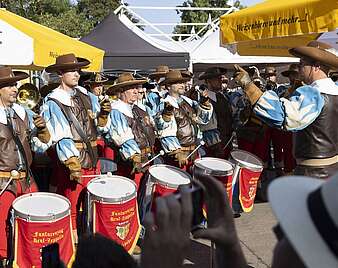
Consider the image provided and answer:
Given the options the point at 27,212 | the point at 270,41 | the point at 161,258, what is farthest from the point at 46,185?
the point at 161,258

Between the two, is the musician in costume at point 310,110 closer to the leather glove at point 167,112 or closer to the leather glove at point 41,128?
the leather glove at point 41,128

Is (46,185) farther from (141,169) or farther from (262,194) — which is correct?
(262,194)

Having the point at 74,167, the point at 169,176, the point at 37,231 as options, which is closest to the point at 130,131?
the point at 169,176

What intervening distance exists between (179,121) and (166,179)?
5.65 feet

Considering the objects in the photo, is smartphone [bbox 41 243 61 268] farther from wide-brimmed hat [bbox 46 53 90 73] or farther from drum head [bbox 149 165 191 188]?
wide-brimmed hat [bbox 46 53 90 73]

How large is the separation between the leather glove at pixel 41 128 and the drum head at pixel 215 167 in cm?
137

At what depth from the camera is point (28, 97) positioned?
7.43 metres

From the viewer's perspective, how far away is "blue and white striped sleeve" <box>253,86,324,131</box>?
3543 millimetres

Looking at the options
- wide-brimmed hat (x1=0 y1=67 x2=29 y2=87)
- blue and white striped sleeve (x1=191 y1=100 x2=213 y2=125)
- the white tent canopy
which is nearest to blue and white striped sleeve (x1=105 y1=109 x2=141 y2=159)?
wide-brimmed hat (x1=0 y1=67 x2=29 y2=87)

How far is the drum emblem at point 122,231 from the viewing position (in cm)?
432

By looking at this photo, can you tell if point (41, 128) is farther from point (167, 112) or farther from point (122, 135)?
point (167, 112)

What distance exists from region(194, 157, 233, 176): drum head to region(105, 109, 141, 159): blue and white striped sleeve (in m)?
0.69

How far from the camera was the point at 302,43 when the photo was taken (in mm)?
6594

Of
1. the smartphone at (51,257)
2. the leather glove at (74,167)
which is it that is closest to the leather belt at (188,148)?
the leather glove at (74,167)
